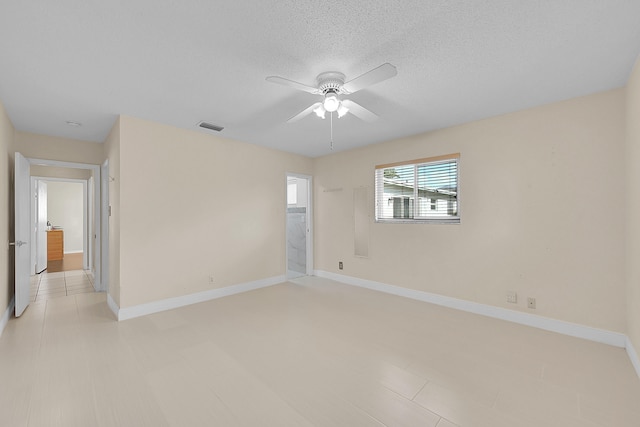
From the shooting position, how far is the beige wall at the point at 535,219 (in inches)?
103

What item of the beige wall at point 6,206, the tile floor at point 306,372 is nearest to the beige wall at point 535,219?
the tile floor at point 306,372

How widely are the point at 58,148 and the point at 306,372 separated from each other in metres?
4.79

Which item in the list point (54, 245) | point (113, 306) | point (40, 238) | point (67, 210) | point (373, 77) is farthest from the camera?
point (67, 210)

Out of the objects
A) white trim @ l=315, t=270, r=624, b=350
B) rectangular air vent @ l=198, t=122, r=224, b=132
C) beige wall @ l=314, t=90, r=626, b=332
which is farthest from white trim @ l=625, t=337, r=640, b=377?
rectangular air vent @ l=198, t=122, r=224, b=132

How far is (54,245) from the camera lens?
720 centimetres

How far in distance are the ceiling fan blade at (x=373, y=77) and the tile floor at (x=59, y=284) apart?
207 inches

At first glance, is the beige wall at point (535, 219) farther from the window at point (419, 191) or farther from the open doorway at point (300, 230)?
the open doorway at point (300, 230)

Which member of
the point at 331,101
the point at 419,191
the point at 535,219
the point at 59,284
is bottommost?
the point at 59,284

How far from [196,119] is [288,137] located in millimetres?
1320

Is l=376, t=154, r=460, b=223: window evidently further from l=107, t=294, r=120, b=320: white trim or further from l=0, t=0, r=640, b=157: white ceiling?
l=107, t=294, r=120, b=320: white trim

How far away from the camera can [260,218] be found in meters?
4.71

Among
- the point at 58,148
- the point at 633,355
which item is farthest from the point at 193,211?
the point at 633,355

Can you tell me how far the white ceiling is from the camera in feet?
5.19

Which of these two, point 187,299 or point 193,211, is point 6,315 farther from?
point 193,211
